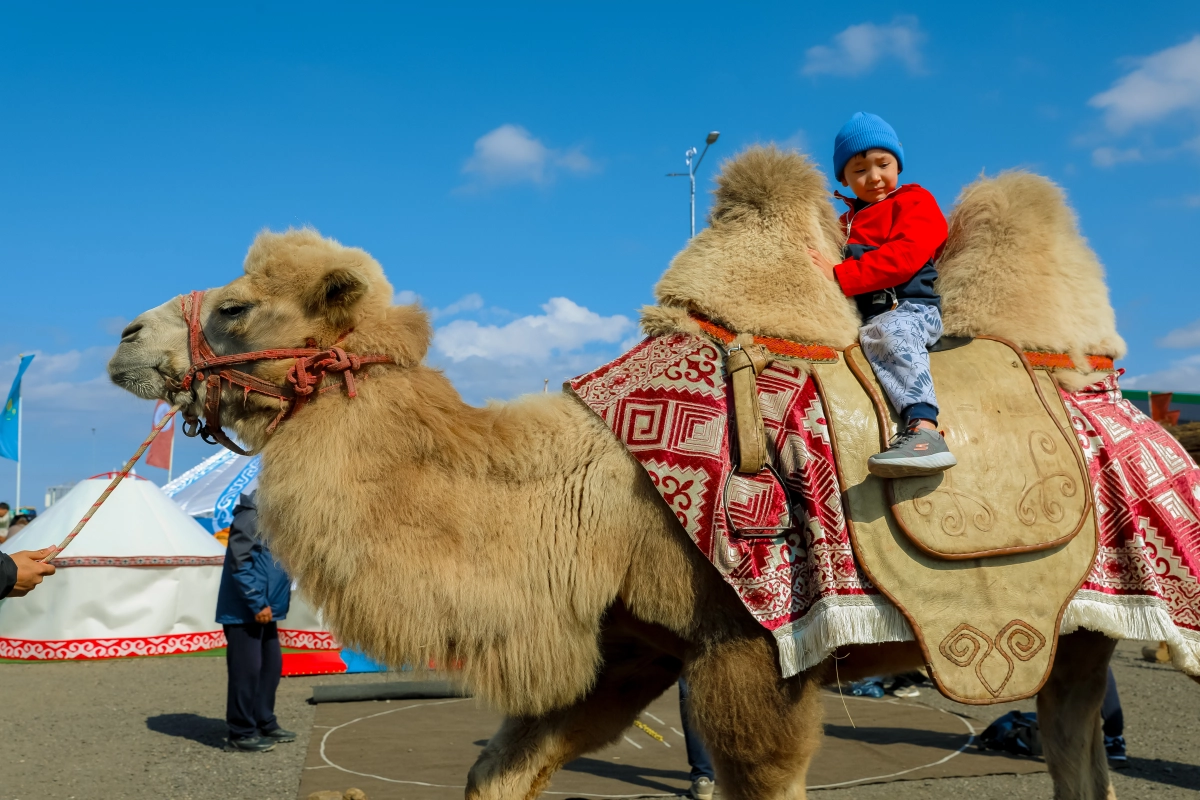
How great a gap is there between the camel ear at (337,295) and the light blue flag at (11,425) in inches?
587

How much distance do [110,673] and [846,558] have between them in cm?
1068

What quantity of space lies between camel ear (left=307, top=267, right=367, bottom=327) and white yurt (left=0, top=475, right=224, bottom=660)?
997cm

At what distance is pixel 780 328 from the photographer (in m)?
3.14

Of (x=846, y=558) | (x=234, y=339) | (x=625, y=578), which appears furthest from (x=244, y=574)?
(x=846, y=558)

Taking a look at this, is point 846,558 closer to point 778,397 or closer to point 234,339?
point 778,397

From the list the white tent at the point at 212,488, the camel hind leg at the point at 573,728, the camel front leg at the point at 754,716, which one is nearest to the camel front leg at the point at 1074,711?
the camel front leg at the point at 754,716

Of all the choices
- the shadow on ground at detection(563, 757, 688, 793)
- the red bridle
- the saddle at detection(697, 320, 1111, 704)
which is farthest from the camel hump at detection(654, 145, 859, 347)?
the shadow on ground at detection(563, 757, 688, 793)

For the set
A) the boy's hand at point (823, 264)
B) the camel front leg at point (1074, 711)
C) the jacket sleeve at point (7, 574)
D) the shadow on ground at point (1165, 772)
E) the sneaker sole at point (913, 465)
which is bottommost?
the shadow on ground at point (1165, 772)

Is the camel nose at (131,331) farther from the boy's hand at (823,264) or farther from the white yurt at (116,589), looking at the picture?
the white yurt at (116,589)

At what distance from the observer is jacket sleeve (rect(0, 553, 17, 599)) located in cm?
344

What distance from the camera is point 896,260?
3287mm

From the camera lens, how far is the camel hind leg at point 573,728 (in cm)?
326

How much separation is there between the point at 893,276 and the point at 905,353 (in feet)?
1.25

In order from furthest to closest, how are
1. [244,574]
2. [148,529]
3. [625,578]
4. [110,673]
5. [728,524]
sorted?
→ [148,529]
[110,673]
[244,574]
[625,578]
[728,524]
